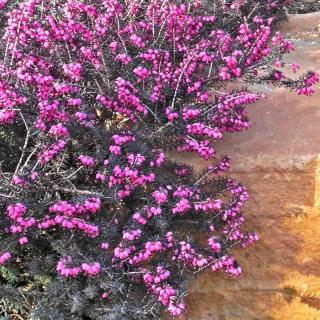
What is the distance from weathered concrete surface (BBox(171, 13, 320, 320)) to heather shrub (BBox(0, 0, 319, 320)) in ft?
0.54

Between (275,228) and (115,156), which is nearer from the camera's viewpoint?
(115,156)

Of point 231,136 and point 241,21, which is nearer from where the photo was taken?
point 231,136

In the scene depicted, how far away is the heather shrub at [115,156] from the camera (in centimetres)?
325

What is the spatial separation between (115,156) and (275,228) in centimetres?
124

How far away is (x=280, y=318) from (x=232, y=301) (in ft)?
1.06

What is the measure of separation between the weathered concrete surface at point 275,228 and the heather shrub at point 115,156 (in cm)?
16

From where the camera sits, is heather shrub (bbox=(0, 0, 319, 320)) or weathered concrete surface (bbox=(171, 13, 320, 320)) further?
weathered concrete surface (bbox=(171, 13, 320, 320))

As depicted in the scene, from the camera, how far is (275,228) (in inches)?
153

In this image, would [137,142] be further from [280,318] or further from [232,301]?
[280,318]

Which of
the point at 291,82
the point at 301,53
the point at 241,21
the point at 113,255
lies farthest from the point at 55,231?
the point at 301,53

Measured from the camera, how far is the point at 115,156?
3.43 metres

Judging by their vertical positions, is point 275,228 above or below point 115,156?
below

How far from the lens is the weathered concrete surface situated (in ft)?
12.3

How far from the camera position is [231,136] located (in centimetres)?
411
